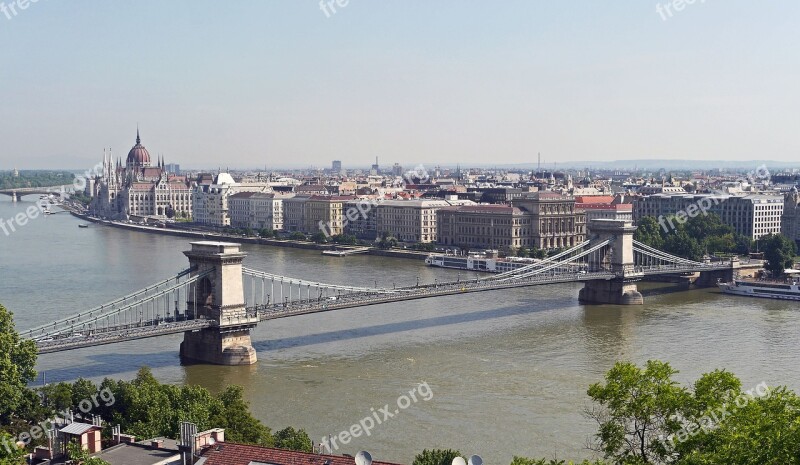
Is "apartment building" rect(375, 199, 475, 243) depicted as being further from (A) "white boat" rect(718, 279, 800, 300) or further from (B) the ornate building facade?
(B) the ornate building facade

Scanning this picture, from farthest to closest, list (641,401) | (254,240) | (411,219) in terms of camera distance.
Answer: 1. (254,240)
2. (411,219)
3. (641,401)

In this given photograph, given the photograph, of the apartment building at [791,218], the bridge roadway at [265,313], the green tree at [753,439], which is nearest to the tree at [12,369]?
the bridge roadway at [265,313]

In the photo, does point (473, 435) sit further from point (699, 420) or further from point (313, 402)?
point (699, 420)

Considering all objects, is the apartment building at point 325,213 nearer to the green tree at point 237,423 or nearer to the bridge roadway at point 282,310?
the bridge roadway at point 282,310

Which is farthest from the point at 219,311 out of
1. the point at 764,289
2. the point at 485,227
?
the point at 485,227

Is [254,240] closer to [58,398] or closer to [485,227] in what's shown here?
[485,227]

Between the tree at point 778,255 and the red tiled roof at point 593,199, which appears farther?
the red tiled roof at point 593,199
